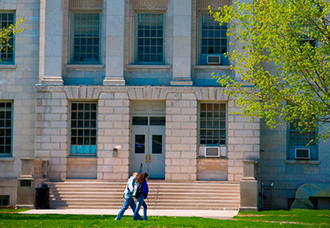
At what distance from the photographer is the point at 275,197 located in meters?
29.4

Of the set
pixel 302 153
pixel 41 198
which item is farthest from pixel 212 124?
pixel 41 198

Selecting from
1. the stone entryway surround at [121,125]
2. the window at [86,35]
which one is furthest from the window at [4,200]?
the window at [86,35]

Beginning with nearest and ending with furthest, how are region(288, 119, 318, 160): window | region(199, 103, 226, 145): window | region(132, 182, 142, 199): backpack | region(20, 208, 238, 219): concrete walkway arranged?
region(132, 182, 142, 199): backpack, region(20, 208, 238, 219): concrete walkway, region(288, 119, 318, 160): window, region(199, 103, 226, 145): window

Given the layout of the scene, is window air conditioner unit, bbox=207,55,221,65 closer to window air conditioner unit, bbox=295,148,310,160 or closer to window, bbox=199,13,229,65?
window, bbox=199,13,229,65

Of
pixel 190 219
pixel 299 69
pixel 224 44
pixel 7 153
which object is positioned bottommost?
pixel 190 219

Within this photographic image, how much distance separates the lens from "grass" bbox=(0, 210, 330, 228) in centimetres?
1941

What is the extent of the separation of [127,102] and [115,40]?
9.90 ft

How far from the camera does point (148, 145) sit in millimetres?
30000

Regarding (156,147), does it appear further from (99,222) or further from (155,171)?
(99,222)

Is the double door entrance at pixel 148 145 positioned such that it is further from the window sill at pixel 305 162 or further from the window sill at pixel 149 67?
the window sill at pixel 305 162

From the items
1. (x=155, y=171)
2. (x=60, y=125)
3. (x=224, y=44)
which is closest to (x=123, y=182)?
(x=155, y=171)

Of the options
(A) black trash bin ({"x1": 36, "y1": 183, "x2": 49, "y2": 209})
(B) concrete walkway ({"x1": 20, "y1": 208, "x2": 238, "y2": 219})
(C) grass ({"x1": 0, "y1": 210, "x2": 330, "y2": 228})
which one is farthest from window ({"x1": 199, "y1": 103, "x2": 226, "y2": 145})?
(A) black trash bin ({"x1": 36, "y1": 183, "x2": 49, "y2": 209})

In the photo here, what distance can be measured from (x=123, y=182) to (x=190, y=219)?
733cm

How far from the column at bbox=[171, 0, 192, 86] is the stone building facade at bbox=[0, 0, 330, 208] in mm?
48
